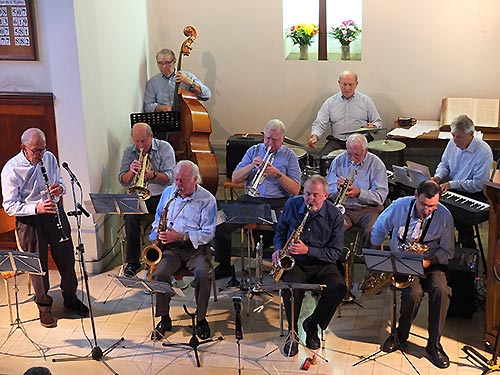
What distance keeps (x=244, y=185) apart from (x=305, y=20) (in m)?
2.75

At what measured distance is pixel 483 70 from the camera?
8.45m

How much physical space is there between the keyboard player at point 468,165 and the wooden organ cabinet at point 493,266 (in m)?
1.07

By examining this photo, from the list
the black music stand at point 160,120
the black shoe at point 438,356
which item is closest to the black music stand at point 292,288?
the black shoe at point 438,356

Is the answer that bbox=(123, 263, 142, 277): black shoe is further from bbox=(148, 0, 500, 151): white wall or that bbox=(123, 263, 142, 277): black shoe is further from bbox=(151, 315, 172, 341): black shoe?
bbox=(148, 0, 500, 151): white wall

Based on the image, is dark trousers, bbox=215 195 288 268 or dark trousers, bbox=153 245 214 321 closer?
dark trousers, bbox=153 245 214 321

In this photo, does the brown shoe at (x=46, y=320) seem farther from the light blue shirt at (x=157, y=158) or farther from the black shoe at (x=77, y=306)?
the light blue shirt at (x=157, y=158)

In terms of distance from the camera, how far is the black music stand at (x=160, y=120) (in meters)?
7.58

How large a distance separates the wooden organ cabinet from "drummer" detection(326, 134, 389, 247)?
116 cm

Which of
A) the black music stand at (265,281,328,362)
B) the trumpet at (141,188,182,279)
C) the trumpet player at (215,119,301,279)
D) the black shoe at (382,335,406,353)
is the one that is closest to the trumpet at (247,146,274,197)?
the trumpet player at (215,119,301,279)

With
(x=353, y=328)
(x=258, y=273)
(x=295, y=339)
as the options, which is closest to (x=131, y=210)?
(x=258, y=273)

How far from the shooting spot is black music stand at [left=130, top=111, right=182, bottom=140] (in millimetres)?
7584

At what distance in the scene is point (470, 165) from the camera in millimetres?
6805

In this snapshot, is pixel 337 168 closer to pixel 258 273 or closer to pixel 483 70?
pixel 258 273

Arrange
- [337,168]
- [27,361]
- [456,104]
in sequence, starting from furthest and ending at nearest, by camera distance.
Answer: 1. [456,104]
2. [337,168]
3. [27,361]
